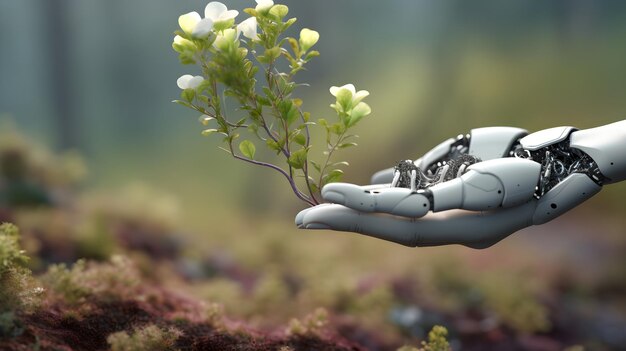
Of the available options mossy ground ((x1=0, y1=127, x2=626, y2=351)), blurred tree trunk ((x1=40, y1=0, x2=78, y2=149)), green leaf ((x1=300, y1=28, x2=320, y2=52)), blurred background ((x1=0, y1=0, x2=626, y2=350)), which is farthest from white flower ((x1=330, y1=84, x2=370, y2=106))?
blurred tree trunk ((x1=40, y1=0, x2=78, y2=149))

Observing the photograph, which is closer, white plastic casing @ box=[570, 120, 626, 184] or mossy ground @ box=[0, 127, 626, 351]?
white plastic casing @ box=[570, 120, 626, 184]

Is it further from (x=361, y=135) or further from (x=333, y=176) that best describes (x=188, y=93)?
(x=361, y=135)

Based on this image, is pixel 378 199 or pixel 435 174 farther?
pixel 435 174

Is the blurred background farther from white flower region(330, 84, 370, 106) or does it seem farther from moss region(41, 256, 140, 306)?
white flower region(330, 84, 370, 106)

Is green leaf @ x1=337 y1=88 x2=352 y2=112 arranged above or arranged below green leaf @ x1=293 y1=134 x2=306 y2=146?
above

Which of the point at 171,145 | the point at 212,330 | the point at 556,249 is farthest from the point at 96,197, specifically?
the point at 556,249

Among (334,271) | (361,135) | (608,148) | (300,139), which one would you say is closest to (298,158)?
(300,139)

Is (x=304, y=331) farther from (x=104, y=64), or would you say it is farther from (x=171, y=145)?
(x=104, y=64)

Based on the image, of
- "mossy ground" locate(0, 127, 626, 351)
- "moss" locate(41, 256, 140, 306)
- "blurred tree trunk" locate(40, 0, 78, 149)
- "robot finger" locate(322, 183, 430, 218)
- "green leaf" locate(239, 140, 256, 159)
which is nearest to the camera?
"robot finger" locate(322, 183, 430, 218)
